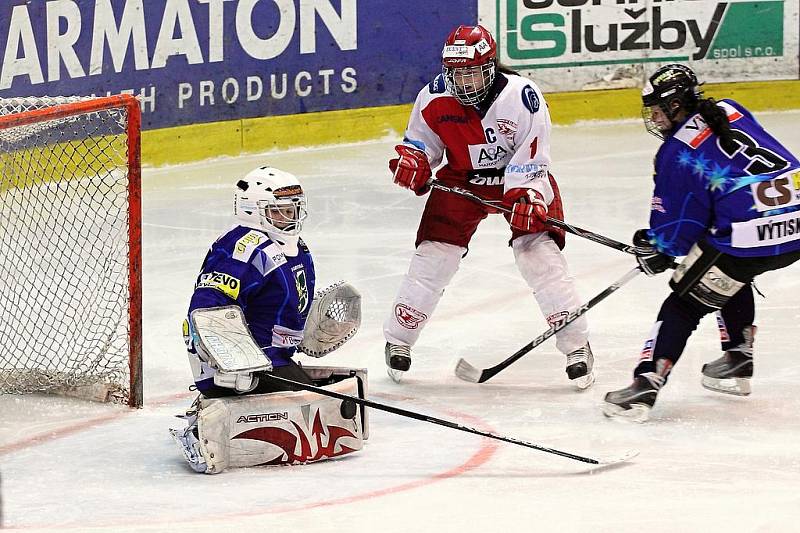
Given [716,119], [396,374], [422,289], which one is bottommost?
[396,374]

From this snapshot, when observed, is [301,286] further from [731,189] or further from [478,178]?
[731,189]

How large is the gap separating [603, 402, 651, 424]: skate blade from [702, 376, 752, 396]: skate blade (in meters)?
0.38

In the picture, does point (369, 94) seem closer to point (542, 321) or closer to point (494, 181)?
point (542, 321)

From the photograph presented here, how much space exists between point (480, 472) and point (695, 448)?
589 millimetres

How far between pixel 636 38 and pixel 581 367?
416 centimetres

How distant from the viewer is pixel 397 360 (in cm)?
438

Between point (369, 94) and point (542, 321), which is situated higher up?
point (369, 94)

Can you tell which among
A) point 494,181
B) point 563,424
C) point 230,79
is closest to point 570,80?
point 230,79

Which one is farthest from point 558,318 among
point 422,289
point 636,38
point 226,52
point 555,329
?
point 636,38

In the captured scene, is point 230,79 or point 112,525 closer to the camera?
point 112,525

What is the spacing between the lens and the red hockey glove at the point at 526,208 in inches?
163

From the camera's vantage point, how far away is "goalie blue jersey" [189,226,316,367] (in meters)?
3.38

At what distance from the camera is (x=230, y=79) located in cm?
767

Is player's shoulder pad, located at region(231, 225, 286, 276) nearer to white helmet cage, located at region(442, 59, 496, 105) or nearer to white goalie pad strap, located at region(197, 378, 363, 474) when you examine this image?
white goalie pad strap, located at region(197, 378, 363, 474)
